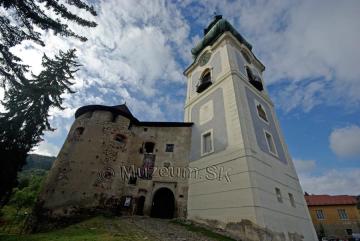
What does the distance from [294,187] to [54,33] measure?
14.6 metres

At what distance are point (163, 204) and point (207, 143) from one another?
529cm

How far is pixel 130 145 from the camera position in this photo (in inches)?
584

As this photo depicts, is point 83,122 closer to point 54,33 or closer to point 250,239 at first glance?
point 54,33

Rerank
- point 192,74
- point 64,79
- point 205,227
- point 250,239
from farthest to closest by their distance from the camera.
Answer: point 192,74 < point 64,79 < point 205,227 < point 250,239

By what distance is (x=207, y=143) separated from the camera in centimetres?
1376

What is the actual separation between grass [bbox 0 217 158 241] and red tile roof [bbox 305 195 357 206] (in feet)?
109

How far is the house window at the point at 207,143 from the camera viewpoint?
1326cm

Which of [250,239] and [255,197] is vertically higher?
[255,197]

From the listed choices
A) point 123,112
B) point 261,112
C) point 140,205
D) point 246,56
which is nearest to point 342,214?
point 261,112

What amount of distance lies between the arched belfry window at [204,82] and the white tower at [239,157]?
85 mm

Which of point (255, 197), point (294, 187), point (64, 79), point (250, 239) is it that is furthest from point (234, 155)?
point (64, 79)

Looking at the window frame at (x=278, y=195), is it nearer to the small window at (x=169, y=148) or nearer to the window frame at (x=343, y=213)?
the small window at (x=169, y=148)

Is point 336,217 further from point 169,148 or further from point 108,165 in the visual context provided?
point 108,165

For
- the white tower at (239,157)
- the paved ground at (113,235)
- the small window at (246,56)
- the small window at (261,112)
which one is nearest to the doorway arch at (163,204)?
the white tower at (239,157)
